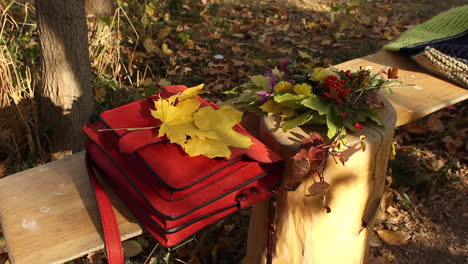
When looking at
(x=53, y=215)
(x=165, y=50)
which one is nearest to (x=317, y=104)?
(x=53, y=215)

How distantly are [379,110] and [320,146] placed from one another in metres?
0.37

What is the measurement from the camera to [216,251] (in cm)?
235

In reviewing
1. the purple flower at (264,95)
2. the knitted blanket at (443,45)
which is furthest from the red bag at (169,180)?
the knitted blanket at (443,45)

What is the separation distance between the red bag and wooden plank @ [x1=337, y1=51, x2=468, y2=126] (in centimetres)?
90

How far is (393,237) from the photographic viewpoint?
2475 mm

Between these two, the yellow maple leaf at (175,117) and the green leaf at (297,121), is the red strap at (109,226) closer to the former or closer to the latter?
the yellow maple leaf at (175,117)

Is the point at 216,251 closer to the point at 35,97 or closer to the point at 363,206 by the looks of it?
the point at 363,206

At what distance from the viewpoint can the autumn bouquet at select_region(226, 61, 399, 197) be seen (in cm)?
146

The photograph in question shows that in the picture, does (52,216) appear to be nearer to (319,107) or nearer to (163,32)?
(319,107)

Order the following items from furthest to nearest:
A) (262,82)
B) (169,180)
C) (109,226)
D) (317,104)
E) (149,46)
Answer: (149,46), (262,82), (317,104), (109,226), (169,180)

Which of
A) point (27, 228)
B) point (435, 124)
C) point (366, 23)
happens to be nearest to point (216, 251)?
point (27, 228)

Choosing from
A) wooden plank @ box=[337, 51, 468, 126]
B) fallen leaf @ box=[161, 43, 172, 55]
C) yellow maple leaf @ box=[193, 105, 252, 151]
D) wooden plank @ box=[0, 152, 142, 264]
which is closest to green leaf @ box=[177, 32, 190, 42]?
fallen leaf @ box=[161, 43, 172, 55]

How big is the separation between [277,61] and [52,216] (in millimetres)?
2571

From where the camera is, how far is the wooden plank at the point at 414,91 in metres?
2.16
